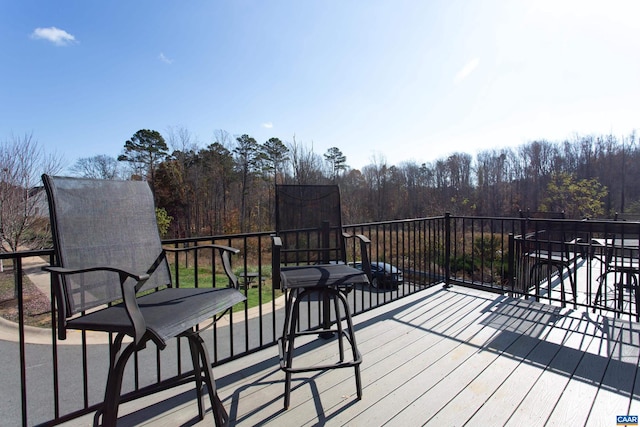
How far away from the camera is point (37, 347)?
6.68 metres

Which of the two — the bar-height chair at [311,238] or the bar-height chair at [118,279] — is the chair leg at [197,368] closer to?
the bar-height chair at [118,279]

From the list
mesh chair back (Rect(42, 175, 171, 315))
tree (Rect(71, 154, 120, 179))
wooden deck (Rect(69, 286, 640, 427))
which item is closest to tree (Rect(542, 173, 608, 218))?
wooden deck (Rect(69, 286, 640, 427))

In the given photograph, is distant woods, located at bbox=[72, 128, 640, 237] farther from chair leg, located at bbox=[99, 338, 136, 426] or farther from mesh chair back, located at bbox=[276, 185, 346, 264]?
chair leg, located at bbox=[99, 338, 136, 426]

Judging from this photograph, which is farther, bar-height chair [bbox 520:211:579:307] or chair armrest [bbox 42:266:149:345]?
bar-height chair [bbox 520:211:579:307]

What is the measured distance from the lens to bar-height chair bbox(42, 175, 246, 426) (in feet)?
3.28

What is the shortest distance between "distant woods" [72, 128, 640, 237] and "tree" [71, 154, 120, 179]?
59mm

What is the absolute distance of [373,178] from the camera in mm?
23609

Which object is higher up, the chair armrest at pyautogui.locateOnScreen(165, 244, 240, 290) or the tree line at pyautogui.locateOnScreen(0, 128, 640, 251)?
the tree line at pyautogui.locateOnScreen(0, 128, 640, 251)

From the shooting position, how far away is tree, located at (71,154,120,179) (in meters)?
17.0

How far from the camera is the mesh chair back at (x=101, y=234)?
1.16 meters

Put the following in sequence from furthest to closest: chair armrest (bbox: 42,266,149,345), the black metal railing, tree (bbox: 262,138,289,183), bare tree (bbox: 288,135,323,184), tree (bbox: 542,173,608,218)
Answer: tree (bbox: 262,138,289,183) → bare tree (bbox: 288,135,323,184) → tree (bbox: 542,173,608,218) → the black metal railing → chair armrest (bbox: 42,266,149,345)

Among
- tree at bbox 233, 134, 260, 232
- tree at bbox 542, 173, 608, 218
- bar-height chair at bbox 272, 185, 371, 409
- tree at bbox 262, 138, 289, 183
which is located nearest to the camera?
bar-height chair at bbox 272, 185, 371, 409

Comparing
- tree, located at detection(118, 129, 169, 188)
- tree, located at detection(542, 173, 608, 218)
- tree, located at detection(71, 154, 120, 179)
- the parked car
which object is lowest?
the parked car

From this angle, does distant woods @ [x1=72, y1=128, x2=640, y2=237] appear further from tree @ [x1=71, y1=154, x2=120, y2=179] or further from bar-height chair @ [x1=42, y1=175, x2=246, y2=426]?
bar-height chair @ [x1=42, y1=175, x2=246, y2=426]
